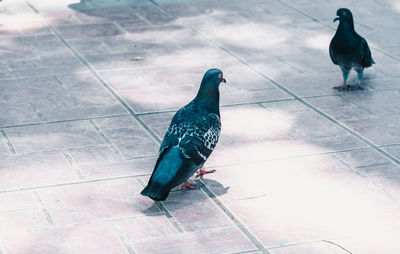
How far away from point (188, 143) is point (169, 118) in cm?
184

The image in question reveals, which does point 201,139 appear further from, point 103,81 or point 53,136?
point 103,81

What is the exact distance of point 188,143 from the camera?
5.89m

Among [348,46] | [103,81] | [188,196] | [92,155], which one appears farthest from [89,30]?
[188,196]

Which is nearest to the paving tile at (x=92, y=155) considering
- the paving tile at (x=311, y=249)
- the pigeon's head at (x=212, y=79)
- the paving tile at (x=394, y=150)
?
the pigeon's head at (x=212, y=79)

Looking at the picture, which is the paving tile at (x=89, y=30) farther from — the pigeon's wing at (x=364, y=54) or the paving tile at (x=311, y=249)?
the paving tile at (x=311, y=249)

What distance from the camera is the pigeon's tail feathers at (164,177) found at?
568 centimetres

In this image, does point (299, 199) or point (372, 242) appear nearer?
point (372, 242)

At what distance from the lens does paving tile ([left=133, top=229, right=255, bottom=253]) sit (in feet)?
17.5

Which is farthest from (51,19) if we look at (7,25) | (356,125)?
(356,125)

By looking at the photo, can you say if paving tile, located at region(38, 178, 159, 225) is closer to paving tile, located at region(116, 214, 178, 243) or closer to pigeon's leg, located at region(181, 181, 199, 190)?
paving tile, located at region(116, 214, 178, 243)

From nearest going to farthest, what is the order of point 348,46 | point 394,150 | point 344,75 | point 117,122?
point 394,150, point 117,122, point 348,46, point 344,75

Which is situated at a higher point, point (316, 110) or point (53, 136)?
point (316, 110)

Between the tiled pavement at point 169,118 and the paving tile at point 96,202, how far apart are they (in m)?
0.02

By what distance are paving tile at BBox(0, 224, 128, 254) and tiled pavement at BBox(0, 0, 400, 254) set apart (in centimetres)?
1
